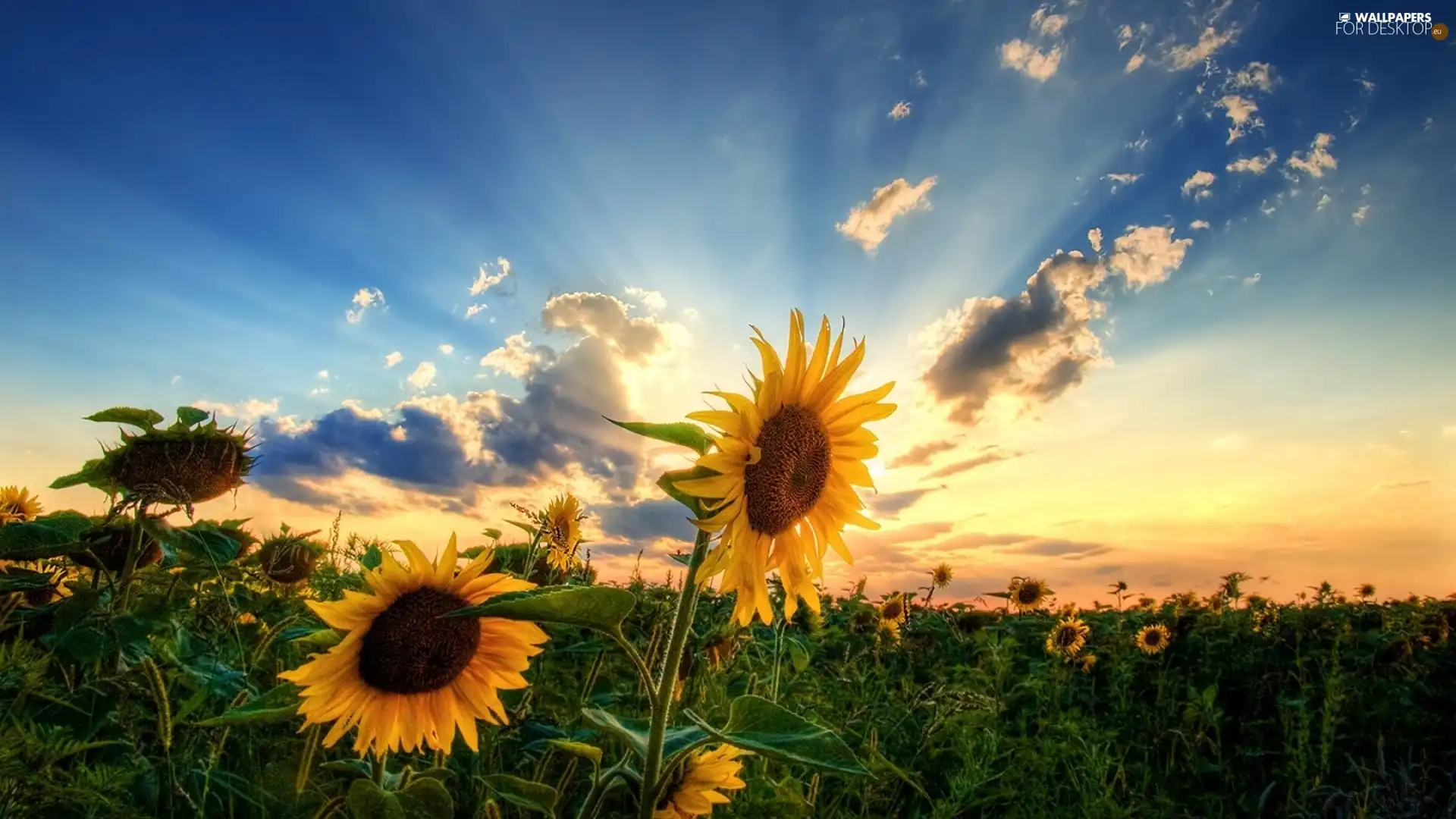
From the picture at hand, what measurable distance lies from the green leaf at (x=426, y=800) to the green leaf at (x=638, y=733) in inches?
12.7

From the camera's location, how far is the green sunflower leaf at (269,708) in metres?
1.66

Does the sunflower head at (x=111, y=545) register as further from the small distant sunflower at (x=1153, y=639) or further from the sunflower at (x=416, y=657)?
the small distant sunflower at (x=1153, y=639)

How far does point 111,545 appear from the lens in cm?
271

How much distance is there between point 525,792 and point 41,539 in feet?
6.15

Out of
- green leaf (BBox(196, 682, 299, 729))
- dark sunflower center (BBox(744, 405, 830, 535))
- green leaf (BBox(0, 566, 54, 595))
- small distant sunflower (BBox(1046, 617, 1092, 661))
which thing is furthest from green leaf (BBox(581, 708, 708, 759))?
small distant sunflower (BBox(1046, 617, 1092, 661))

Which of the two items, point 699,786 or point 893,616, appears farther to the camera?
point 893,616

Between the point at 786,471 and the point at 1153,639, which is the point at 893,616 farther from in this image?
the point at 786,471

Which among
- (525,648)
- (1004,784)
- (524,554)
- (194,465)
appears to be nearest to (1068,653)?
(1004,784)

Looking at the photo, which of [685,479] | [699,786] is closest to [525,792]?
[699,786]

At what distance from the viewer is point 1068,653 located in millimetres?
6652

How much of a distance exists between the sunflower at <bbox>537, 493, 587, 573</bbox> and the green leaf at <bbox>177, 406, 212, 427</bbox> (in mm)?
1103

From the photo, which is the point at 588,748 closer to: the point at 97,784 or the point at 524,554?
the point at 97,784

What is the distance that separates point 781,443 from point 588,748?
79cm

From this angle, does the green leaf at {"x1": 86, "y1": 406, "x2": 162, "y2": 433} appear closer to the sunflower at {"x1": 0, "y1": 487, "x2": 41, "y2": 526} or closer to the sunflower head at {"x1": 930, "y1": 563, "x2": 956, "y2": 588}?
the sunflower at {"x1": 0, "y1": 487, "x2": 41, "y2": 526}
